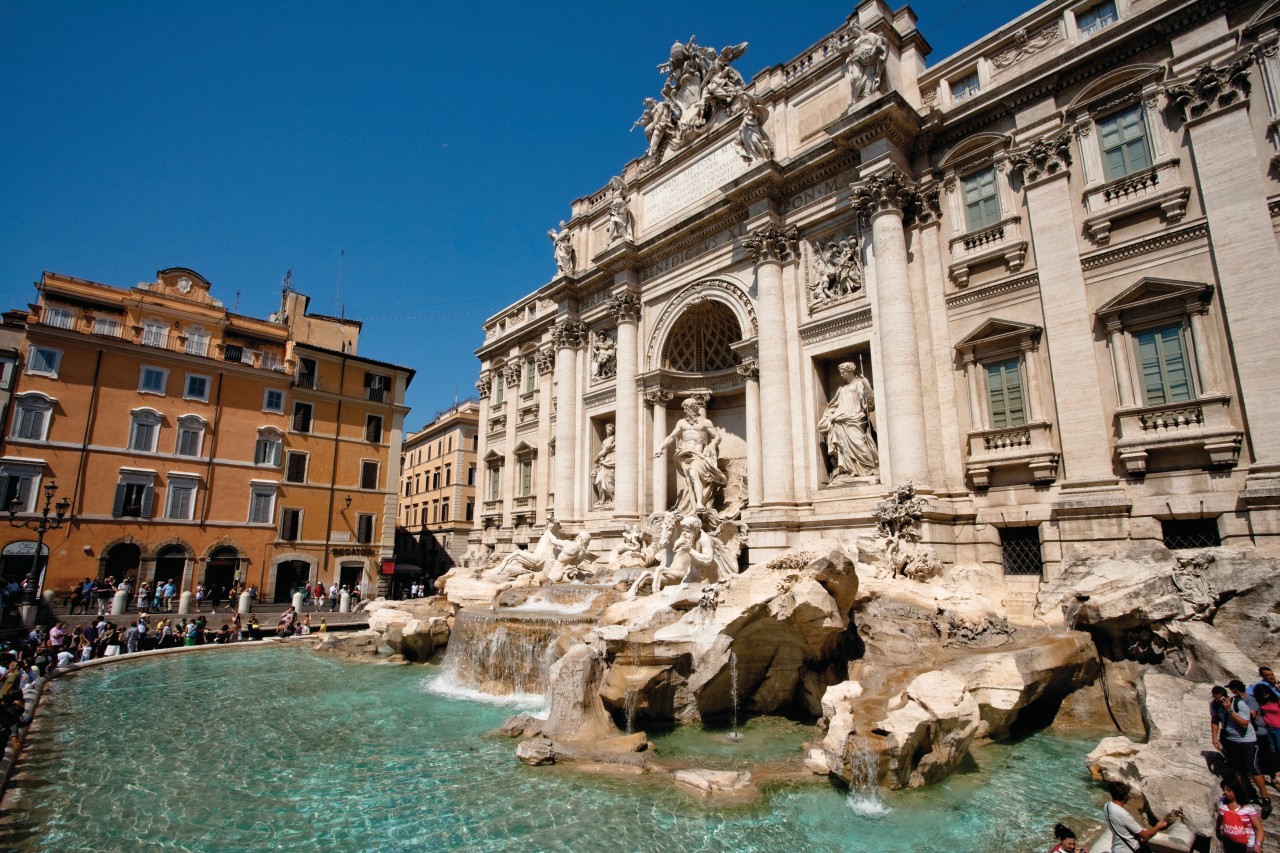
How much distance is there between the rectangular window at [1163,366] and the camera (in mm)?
12148

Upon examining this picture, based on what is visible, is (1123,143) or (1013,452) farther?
(1013,452)

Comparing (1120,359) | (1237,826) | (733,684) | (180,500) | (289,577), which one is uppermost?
(1120,359)

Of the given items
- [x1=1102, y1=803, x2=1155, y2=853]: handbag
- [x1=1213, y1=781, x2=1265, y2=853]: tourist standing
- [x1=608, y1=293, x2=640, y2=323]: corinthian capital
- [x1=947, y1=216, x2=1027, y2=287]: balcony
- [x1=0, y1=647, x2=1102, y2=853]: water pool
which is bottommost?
[x1=0, y1=647, x2=1102, y2=853]: water pool

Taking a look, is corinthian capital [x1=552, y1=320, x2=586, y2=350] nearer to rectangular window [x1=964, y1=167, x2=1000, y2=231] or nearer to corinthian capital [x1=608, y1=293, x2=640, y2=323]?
corinthian capital [x1=608, y1=293, x2=640, y2=323]

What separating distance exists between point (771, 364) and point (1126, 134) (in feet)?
28.3

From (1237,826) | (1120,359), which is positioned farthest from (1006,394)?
(1237,826)

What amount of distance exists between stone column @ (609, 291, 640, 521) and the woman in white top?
623 inches

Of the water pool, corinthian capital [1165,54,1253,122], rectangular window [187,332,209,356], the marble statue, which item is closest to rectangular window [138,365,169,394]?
rectangular window [187,332,209,356]

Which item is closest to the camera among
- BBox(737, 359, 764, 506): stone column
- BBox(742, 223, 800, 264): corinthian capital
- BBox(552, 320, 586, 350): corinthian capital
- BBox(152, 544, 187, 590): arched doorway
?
BBox(737, 359, 764, 506): stone column

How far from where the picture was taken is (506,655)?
41.8 ft

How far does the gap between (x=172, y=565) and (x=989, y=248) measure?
32.6 metres

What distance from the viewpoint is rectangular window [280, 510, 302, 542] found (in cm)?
3128

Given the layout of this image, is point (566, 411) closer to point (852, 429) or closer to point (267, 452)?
point (852, 429)

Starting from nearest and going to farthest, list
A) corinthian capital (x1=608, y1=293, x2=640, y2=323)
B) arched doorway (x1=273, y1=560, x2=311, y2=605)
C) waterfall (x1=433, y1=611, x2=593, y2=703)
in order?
waterfall (x1=433, y1=611, x2=593, y2=703) < corinthian capital (x1=608, y1=293, x2=640, y2=323) < arched doorway (x1=273, y1=560, x2=311, y2=605)
